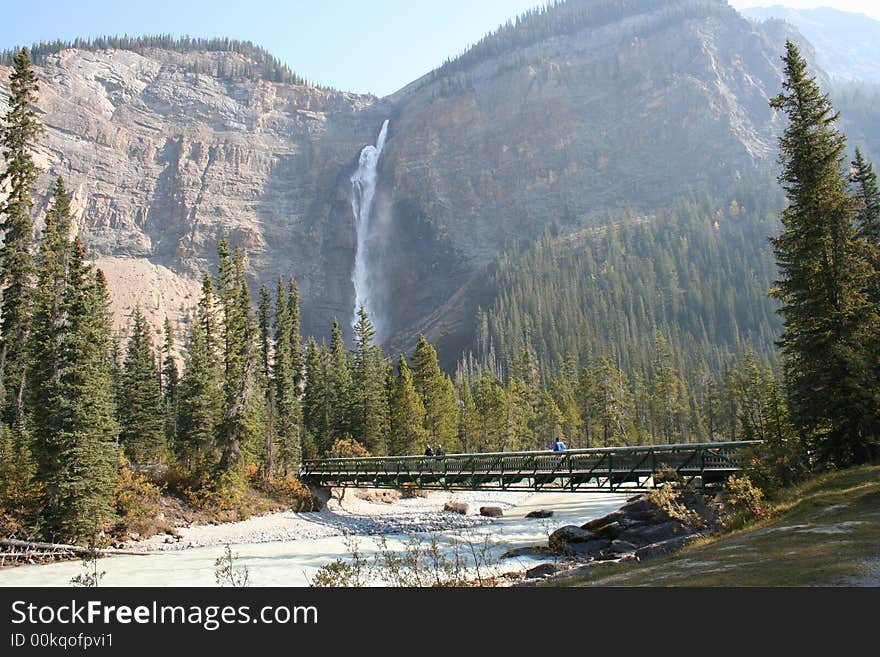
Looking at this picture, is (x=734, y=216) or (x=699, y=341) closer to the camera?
(x=699, y=341)

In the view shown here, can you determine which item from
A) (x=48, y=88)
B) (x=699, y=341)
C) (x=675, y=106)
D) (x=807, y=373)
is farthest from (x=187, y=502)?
(x=675, y=106)

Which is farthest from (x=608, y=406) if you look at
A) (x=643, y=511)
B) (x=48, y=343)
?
(x=48, y=343)

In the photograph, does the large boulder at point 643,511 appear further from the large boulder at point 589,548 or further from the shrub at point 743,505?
the shrub at point 743,505

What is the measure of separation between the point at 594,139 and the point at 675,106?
28.1 metres

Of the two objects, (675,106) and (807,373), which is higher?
(675,106)

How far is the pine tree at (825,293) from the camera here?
18.1 meters

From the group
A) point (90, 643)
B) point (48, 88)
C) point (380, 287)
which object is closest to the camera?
point (90, 643)

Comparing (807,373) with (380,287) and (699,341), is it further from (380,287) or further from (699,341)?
(380,287)

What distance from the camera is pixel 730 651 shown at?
4855 millimetres

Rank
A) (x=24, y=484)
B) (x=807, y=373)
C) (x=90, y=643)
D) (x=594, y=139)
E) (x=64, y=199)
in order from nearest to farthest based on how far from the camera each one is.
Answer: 1. (x=90, y=643)
2. (x=807, y=373)
3. (x=24, y=484)
4. (x=64, y=199)
5. (x=594, y=139)

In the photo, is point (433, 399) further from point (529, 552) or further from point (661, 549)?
point (661, 549)

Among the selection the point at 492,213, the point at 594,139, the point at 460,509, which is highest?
the point at 594,139

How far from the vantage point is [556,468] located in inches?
1178

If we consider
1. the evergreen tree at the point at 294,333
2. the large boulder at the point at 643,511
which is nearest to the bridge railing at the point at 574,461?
the large boulder at the point at 643,511
